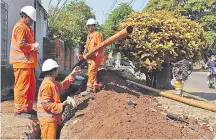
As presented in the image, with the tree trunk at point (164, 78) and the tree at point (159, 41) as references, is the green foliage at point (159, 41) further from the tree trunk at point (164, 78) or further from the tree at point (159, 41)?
the tree trunk at point (164, 78)

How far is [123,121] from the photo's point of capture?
5.63 metres

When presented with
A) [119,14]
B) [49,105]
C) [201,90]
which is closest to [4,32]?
[49,105]

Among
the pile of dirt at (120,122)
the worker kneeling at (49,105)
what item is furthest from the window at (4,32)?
the worker kneeling at (49,105)

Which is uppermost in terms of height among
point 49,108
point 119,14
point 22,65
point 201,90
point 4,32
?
point 119,14

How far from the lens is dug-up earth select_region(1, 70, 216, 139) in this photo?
530 centimetres

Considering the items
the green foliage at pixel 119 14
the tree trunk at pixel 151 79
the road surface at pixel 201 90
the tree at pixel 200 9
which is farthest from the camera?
the tree at pixel 200 9

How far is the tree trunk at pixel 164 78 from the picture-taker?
1059 cm

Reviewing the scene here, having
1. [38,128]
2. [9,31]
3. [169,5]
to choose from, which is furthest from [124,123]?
[169,5]

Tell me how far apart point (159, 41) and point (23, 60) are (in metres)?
4.09

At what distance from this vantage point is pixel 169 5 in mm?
48531

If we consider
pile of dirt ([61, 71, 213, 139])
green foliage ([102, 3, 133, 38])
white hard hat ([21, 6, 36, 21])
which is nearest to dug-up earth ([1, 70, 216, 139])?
pile of dirt ([61, 71, 213, 139])

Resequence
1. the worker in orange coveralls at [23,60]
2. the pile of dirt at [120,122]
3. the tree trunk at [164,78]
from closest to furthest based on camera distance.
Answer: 1. the pile of dirt at [120,122]
2. the worker in orange coveralls at [23,60]
3. the tree trunk at [164,78]

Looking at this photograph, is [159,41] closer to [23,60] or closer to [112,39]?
[112,39]

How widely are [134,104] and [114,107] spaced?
0.74 meters
